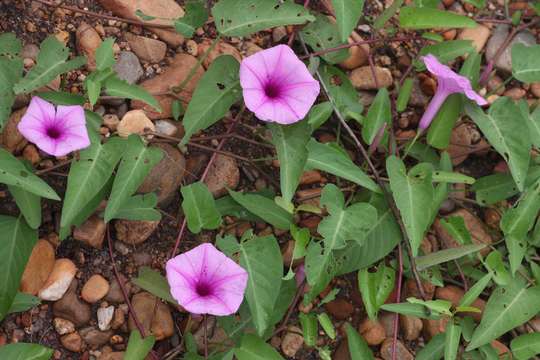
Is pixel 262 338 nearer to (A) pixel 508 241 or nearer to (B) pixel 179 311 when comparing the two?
(B) pixel 179 311

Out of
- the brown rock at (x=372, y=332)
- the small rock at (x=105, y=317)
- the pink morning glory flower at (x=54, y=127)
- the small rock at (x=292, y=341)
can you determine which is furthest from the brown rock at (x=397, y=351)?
the pink morning glory flower at (x=54, y=127)

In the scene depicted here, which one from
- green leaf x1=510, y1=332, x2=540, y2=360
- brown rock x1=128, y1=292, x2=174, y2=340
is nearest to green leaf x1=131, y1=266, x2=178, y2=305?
brown rock x1=128, y1=292, x2=174, y2=340

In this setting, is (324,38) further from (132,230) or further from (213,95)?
(132,230)

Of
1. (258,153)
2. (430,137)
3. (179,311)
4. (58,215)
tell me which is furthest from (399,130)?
(58,215)

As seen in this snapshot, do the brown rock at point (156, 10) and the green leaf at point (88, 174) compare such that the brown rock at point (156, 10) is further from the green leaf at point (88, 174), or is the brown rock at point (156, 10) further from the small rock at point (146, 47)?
the green leaf at point (88, 174)

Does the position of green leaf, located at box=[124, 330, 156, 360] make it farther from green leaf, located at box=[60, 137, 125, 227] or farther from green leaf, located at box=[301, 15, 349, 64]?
green leaf, located at box=[301, 15, 349, 64]
